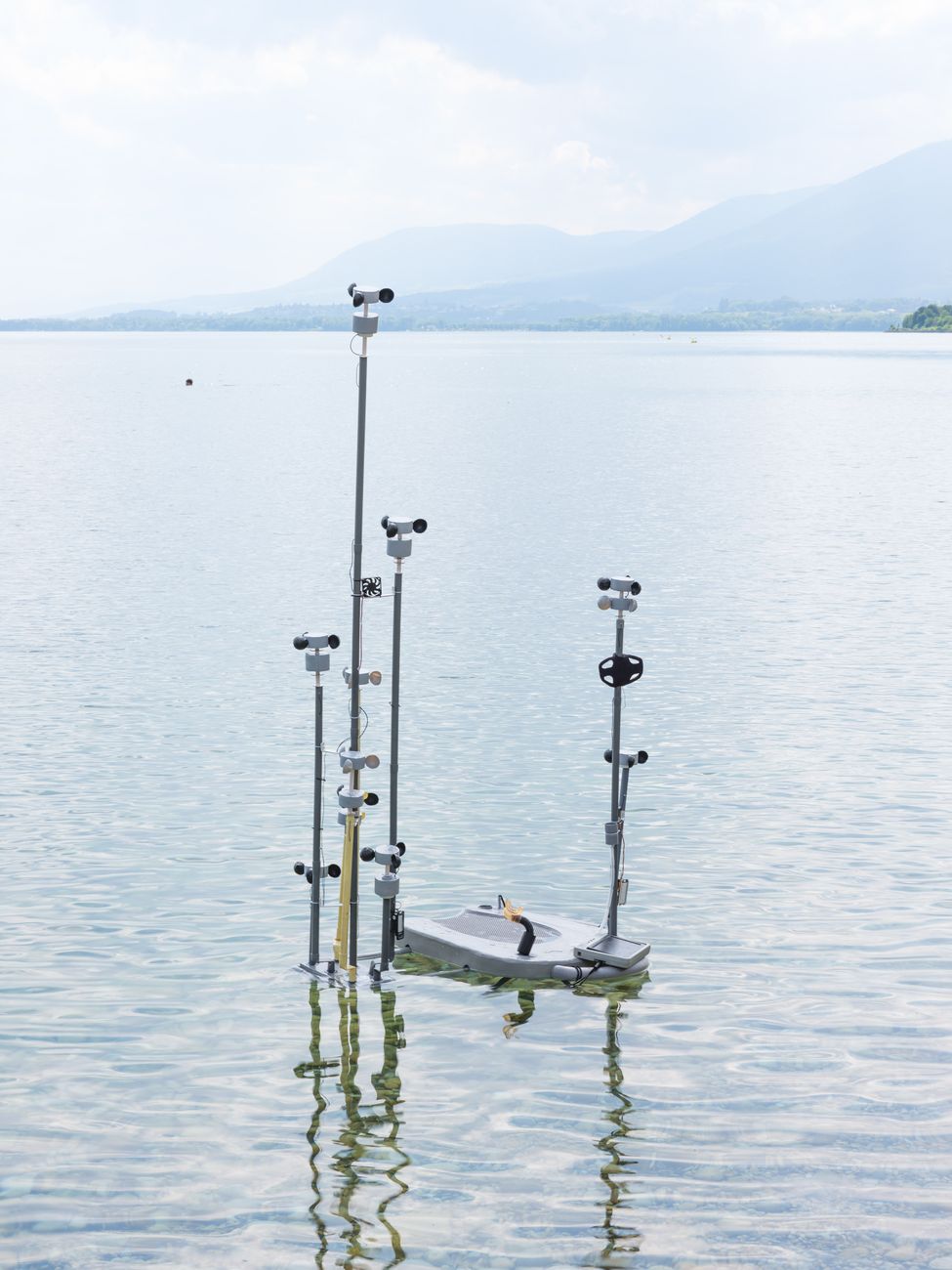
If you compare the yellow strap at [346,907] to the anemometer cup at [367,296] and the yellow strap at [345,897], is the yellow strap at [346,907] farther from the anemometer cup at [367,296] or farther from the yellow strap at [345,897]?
the anemometer cup at [367,296]

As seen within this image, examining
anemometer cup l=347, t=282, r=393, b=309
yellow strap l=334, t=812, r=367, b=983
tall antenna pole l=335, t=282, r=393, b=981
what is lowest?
yellow strap l=334, t=812, r=367, b=983

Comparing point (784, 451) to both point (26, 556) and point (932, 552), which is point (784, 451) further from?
point (26, 556)

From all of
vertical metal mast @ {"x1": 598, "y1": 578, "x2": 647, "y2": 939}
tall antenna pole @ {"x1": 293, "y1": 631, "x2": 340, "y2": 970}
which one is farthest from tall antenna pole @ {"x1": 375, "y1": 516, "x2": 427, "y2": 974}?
vertical metal mast @ {"x1": 598, "y1": 578, "x2": 647, "y2": 939}

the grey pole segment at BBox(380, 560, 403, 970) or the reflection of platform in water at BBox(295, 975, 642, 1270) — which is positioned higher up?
the grey pole segment at BBox(380, 560, 403, 970)

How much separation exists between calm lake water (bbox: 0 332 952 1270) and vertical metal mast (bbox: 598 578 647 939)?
1.03 m

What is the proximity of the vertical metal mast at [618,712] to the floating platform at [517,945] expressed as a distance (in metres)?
0.37

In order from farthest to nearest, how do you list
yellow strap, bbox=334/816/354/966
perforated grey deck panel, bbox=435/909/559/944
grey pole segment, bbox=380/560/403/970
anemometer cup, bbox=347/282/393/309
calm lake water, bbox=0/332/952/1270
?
perforated grey deck panel, bbox=435/909/559/944
grey pole segment, bbox=380/560/403/970
yellow strap, bbox=334/816/354/966
anemometer cup, bbox=347/282/393/309
calm lake water, bbox=0/332/952/1270

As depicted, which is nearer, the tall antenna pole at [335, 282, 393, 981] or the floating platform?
the tall antenna pole at [335, 282, 393, 981]

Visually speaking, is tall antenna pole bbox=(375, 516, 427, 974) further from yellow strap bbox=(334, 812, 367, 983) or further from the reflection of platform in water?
the reflection of platform in water

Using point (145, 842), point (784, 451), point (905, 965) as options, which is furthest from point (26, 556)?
point (784, 451)

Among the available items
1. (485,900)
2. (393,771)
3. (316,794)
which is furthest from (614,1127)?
(485,900)

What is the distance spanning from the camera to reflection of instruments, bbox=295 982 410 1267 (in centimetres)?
1126

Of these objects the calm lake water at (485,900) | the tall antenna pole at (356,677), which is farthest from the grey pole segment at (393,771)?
the calm lake water at (485,900)

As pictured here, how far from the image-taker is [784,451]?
291 feet
